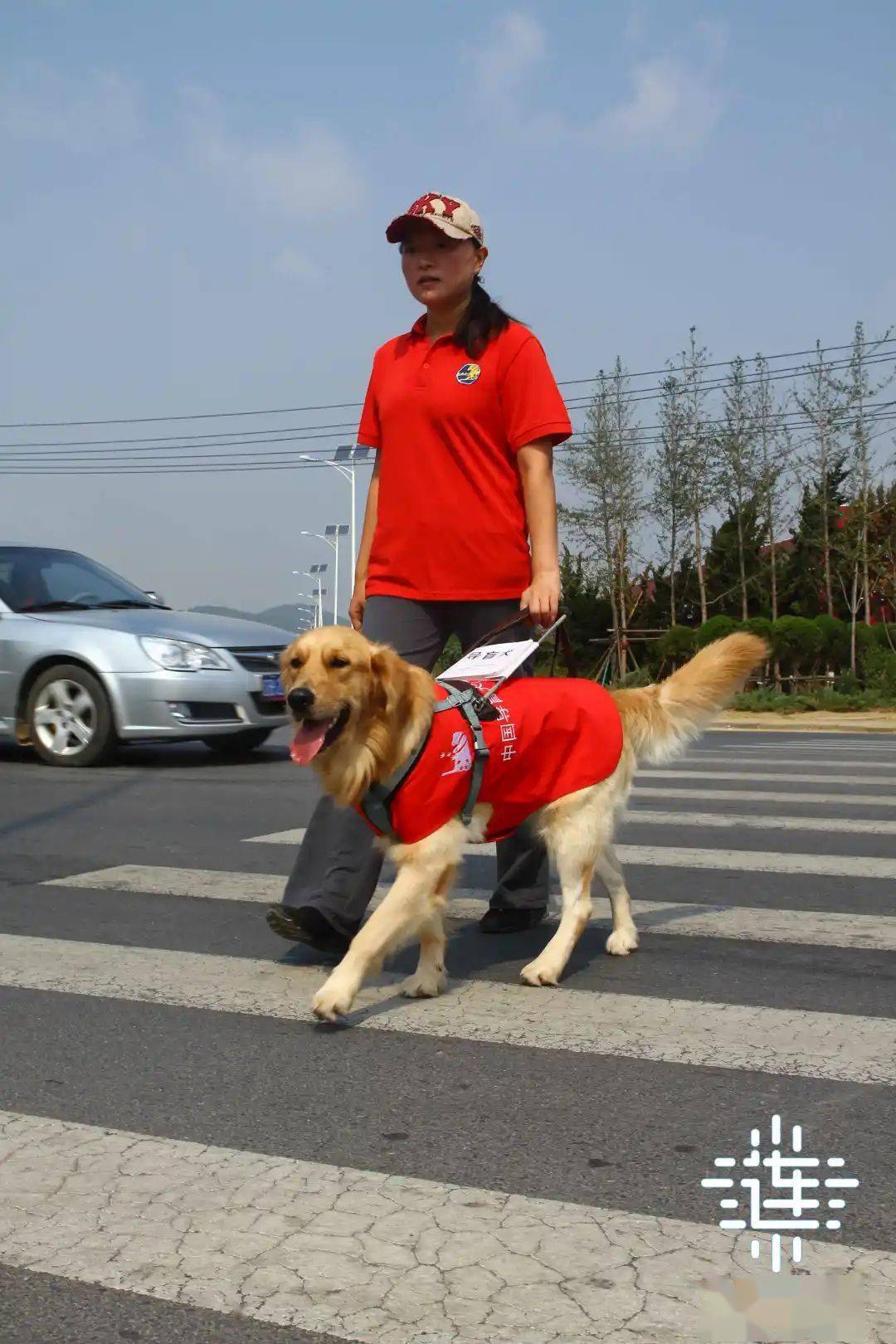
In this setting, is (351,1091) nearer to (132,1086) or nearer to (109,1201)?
(132,1086)

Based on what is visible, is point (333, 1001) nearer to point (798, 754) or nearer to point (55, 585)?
point (55, 585)

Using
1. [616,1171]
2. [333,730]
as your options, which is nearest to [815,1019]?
[616,1171]

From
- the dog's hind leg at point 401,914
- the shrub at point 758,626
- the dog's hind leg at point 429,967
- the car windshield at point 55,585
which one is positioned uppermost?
the car windshield at point 55,585

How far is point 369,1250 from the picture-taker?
7.88 feet

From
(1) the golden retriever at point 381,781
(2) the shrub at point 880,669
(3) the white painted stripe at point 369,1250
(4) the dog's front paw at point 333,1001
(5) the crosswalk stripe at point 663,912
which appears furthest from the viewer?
(2) the shrub at point 880,669

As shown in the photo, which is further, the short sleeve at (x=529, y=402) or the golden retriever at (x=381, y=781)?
the short sleeve at (x=529, y=402)

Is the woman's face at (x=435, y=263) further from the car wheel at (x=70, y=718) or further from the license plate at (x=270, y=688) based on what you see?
the car wheel at (x=70, y=718)

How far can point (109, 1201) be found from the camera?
264cm

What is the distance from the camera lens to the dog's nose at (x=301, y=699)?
12.6 feet

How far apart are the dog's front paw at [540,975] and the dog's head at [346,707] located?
2.48 ft

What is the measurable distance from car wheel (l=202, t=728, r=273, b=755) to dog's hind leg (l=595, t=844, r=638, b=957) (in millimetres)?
6208

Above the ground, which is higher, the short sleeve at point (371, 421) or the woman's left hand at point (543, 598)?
the short sleeve at point (371, 421)

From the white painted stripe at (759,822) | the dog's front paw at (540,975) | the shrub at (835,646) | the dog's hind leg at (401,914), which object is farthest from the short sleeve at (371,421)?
the shrub at (835,646)

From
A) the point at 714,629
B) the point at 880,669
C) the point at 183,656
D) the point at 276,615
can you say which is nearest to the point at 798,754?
the point at 183,656
